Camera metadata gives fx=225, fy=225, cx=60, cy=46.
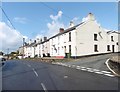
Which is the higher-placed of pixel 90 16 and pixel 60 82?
pixel 90 16

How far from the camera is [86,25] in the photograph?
169 ft

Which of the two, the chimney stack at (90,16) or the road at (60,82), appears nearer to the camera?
the road at (60,82)

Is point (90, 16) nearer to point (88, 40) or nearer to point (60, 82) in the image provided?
point (88, 40)

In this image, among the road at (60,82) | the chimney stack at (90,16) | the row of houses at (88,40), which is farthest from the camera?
the chimney stack at (90,16)

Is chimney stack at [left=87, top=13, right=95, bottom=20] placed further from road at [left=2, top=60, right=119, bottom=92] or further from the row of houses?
road at [left=2, top=60, right=119, bottom=92]

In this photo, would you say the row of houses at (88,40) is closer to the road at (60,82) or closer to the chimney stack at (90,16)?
the chimney stack at (90,16)

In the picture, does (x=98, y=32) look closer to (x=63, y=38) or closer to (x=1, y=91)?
(x=63, y=38)

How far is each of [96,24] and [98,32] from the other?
76.3 inches

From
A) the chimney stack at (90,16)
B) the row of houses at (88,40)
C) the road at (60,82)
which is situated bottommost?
the road at (60,82)

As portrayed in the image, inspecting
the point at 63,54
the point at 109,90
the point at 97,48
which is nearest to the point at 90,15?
the point at 97,48

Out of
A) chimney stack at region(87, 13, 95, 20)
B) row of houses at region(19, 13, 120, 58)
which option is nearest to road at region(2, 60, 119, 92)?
row of houses at region(19, 13, 120, 58)

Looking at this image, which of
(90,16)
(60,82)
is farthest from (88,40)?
(60,82)

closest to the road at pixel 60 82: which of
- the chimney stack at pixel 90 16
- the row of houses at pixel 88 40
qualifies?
the row of houses at pixel 88 40

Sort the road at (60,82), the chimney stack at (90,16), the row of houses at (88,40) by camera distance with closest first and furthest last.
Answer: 1. the road at (60,82)
2. the row of houses at (88,40)
3. the chimney stack at (90,16)
